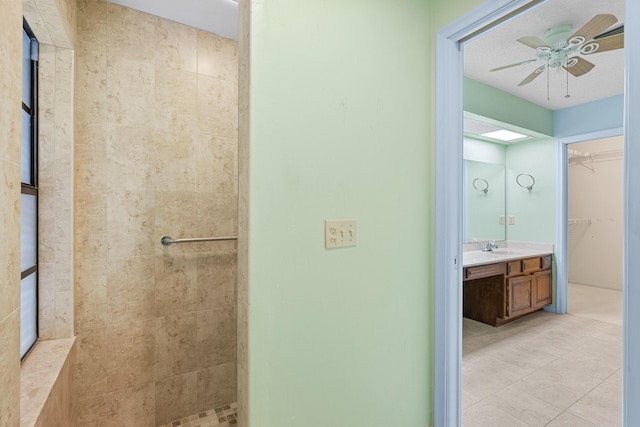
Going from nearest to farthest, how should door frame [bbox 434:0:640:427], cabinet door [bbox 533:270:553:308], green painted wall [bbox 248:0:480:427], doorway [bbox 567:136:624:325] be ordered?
green painted wall [bbox 248:0:480:427] < door frame [bbox 434:0:640:427] < cabinet door [bbox 533:270:553:308] < doorway [bbox 567:136:624:325]

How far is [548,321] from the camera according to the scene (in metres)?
3.52

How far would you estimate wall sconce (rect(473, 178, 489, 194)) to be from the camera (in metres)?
3.88


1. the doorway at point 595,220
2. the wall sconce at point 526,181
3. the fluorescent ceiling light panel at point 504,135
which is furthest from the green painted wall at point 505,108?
the doorway at point 595,220

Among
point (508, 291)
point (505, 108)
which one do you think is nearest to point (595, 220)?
point (508, 291)

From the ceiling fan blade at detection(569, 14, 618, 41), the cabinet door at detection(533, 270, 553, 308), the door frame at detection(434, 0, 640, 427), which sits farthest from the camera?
the cabinet door at detection(533, 270, 553, 308)

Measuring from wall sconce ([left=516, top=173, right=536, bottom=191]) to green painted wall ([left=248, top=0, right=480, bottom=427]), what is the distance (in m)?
3.42

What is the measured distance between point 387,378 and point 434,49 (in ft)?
5.27

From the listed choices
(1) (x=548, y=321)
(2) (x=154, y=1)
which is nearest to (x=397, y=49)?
(2) (x=154, y=1)

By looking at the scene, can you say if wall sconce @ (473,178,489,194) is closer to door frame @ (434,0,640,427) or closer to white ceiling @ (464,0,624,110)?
white ceiling @ (464,0,624,110)

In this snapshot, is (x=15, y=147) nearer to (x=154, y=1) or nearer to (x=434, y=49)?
(x=154, y=1)

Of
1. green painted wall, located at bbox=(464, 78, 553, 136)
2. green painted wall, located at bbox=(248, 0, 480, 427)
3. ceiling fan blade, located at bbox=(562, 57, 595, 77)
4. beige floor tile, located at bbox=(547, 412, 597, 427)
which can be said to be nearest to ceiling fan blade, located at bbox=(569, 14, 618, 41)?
ceiling fan blade, located at bbox=(562, 57, 595, 77)

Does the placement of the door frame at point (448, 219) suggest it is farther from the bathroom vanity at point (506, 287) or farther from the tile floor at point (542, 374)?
the bathroom vanity at point (506, 287)

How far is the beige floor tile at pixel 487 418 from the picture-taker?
1.80m

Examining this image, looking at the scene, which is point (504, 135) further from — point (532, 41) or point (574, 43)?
point (532, 41)
